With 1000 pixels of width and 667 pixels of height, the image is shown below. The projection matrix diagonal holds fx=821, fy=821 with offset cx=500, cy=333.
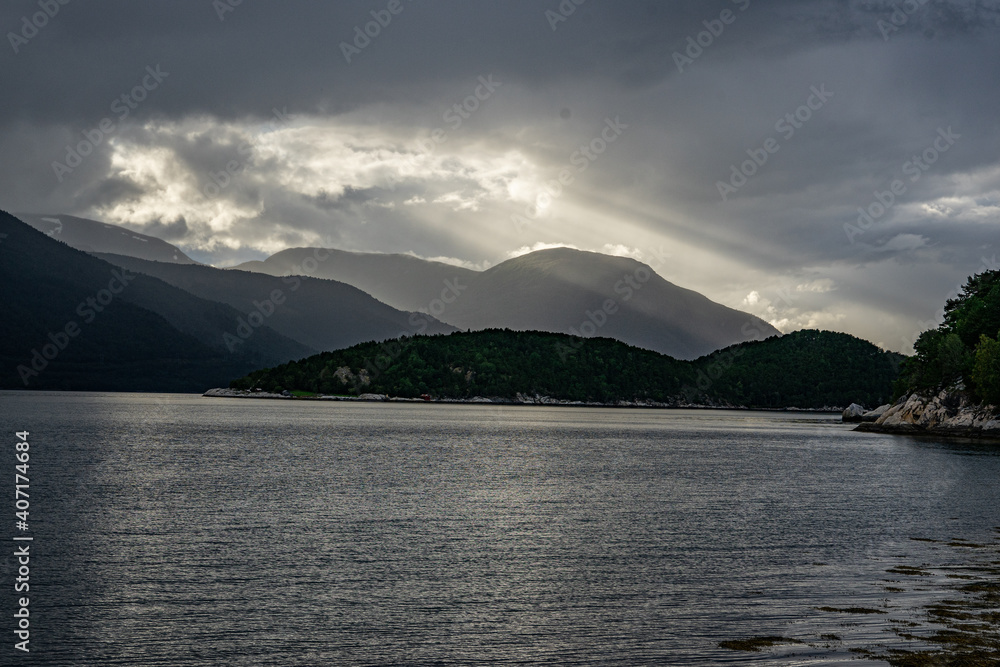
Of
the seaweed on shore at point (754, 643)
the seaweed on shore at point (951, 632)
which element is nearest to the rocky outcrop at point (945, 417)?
the seaweed on shore at point (951, 632)

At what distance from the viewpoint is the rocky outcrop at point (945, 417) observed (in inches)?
6063

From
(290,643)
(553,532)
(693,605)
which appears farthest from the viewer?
(553,532)

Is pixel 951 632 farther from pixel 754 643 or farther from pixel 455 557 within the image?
pixel 455 557

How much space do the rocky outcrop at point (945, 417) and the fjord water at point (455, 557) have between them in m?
82.4

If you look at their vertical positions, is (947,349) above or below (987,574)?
above

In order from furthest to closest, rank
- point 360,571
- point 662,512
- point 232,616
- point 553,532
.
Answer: point 662,512
point 553,532
point 360,571
point 232,616

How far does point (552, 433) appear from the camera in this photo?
522 feet

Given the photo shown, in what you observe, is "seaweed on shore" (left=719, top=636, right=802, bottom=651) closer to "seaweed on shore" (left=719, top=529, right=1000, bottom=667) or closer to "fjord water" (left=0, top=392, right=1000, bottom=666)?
"seaweed on shore" (left=719, top=529, right=1000, bottom=667)

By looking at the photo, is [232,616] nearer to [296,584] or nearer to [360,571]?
[296,584]

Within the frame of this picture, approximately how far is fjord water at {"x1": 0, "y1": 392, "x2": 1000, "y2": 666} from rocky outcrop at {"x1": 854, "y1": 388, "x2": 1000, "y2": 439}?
270ft

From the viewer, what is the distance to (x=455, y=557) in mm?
35719

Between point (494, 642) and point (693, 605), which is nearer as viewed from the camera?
point (494, 642)

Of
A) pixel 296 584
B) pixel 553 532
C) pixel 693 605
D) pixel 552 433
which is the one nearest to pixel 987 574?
pixel 693 605

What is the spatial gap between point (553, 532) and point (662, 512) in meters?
11.7
